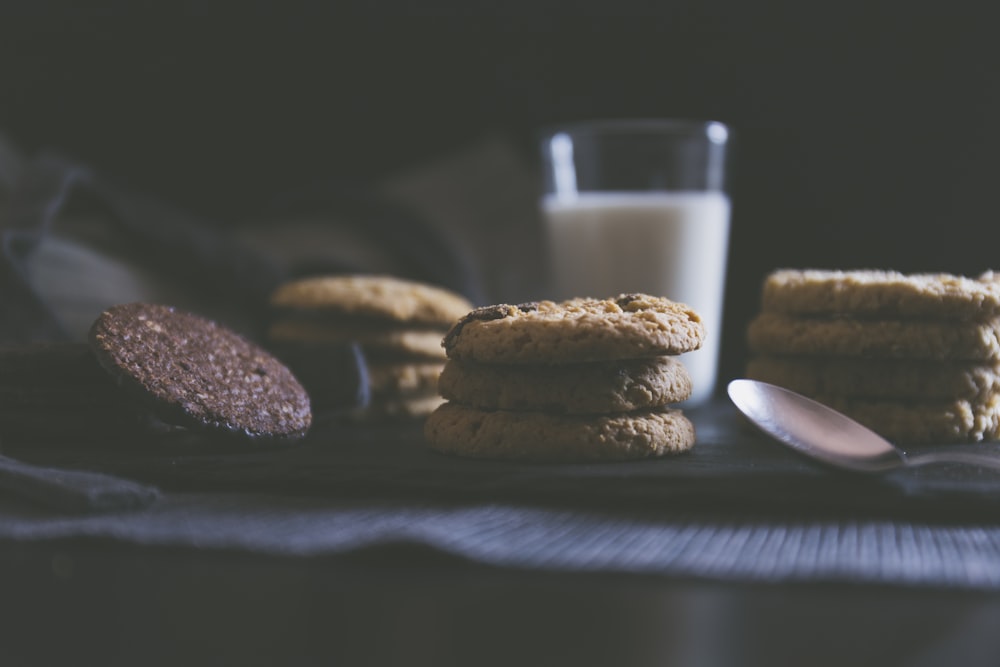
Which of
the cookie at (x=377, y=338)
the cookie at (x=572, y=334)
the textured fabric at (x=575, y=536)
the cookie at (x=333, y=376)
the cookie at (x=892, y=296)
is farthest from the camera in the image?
the cookie at (x=377, y=338)

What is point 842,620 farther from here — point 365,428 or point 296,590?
point 365,428

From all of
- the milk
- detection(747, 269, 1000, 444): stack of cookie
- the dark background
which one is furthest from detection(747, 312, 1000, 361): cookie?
the dark background

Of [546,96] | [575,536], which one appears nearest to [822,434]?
[575,536]

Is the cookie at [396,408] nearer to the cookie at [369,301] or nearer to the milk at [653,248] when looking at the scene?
the cookie at [369,301]

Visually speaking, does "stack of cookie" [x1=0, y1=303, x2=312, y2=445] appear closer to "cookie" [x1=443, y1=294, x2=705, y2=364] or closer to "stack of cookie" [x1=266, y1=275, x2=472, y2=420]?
"stack of cookie" [x1=266, y1=275, x2=472, y2=420]

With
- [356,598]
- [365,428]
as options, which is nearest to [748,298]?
[365,428]

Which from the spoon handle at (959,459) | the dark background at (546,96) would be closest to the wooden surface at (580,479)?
the spoon handle at (959,459)

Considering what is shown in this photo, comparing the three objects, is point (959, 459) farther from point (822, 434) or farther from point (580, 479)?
point (580, 479)

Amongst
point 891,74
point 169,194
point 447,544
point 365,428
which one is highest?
point 891,74
